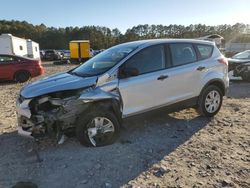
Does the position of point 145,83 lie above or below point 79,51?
below

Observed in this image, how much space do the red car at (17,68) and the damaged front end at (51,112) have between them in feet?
34.4

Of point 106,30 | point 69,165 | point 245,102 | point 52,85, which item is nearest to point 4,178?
point 69,165

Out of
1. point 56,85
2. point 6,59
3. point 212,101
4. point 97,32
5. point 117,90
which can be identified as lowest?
point 212,101

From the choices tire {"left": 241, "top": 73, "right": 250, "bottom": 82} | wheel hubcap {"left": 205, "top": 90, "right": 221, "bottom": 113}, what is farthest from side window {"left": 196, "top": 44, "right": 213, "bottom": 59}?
tire {"left": 241, "top": 73, "right": 250, "bottom": 82}

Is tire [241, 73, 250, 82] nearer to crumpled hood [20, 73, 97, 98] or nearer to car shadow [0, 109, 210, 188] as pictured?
car shadow [0, 109, 210, 188]

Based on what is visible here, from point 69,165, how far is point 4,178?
36.9 inches

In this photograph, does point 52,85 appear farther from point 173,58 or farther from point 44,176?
point 173,58

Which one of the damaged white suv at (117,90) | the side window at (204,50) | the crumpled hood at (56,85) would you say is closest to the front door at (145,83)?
the damaged white suv at (117,90)

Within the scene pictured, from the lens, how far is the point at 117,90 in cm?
552

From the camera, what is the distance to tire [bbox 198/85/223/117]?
689 centimetres

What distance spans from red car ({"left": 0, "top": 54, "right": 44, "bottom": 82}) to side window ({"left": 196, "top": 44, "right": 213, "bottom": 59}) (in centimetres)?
1080

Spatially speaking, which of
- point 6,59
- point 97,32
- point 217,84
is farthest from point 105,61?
point 97,32

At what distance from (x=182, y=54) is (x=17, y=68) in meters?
10.8

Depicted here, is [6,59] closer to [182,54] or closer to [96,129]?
[182,54]
